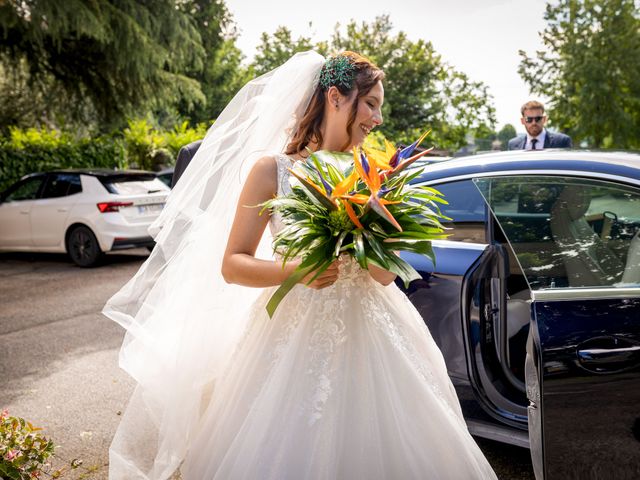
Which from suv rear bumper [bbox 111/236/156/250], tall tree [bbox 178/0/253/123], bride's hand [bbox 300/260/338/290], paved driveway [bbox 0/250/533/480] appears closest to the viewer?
bride's hand [bbox 300/260/338/290]

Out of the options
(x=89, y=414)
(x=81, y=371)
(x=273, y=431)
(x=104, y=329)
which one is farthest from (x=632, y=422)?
(x=104, y=329)

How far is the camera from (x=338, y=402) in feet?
6.87

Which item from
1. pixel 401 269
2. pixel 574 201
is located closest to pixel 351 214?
pixel 401 269

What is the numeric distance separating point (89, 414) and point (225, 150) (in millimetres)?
2504

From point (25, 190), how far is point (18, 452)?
989cm

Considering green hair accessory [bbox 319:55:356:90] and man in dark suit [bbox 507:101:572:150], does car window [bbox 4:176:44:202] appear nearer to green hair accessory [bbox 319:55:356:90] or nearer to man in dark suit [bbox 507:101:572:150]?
Answer: man in dark suit [bbox 507:101:572:150]

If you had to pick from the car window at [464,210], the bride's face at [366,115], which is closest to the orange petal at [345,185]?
the bride's face at [366,115]

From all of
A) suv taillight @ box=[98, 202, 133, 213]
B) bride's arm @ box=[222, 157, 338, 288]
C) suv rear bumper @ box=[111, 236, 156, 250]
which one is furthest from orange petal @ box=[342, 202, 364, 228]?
suv taillight @ box=[98, 202, 133, 213]

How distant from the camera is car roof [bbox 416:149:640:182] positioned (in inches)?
112

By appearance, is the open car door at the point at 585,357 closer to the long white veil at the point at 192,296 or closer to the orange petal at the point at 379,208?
the orange petal at the point at 379,208

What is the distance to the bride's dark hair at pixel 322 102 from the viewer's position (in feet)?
8.24

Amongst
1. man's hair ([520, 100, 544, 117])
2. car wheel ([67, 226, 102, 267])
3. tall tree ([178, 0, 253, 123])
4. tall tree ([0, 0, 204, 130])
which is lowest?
car wheel ([67, 226, 102, 267])

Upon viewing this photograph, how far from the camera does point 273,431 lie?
2.09 m

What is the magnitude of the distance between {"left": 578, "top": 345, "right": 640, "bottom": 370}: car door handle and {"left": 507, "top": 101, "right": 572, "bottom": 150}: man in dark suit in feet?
19.7
